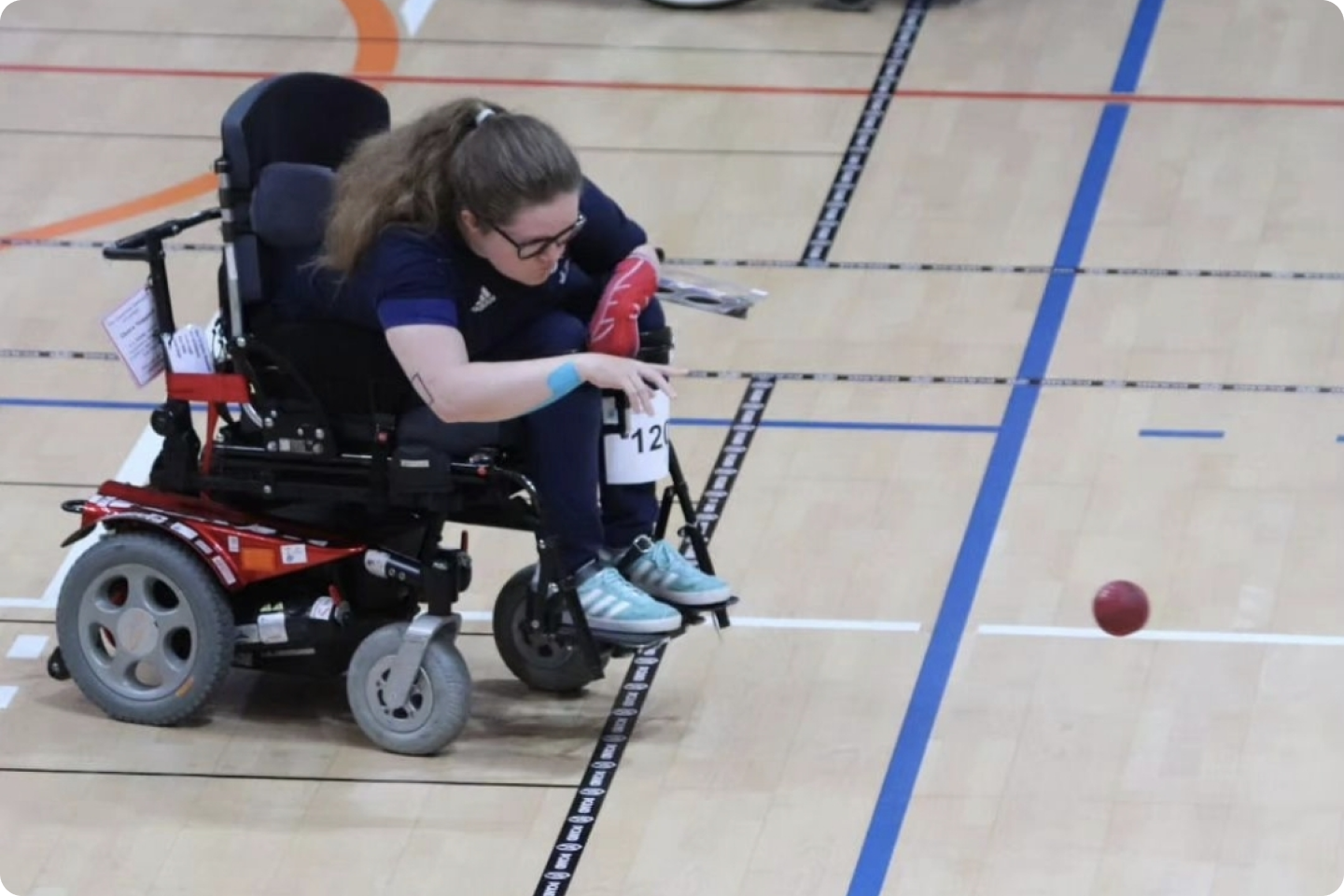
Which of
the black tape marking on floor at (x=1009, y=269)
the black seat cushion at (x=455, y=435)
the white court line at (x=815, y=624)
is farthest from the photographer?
the black tape marking on floor at (x=1009, y=269)

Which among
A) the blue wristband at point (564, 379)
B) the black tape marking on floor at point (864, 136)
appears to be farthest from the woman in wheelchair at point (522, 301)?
the black tape marking on floor at point (864, 136)

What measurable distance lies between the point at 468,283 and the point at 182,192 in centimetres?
332

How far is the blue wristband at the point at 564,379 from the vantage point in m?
5.03

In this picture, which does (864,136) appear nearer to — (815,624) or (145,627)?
(815,624)

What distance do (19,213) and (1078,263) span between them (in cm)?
306

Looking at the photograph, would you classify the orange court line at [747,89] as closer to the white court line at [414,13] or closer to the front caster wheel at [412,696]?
the white court line at [414,13]

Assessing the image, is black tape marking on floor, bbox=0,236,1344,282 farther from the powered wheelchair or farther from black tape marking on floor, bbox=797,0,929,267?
the powered wheelchair

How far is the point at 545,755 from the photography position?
17.9 ft

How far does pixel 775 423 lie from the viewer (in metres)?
6.88

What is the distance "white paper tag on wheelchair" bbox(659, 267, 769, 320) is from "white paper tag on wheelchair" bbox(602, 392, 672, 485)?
23 centimetres

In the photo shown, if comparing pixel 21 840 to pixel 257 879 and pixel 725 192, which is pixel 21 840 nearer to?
pixel 257 879

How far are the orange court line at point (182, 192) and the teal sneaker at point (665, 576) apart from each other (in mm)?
3131

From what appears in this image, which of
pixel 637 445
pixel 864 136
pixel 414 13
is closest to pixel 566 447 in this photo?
pixel 637 445

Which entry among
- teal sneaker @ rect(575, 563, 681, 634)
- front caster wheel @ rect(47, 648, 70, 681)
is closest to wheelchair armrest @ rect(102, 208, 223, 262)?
front caster wheel @ rect(47, 648, 70, 681)
